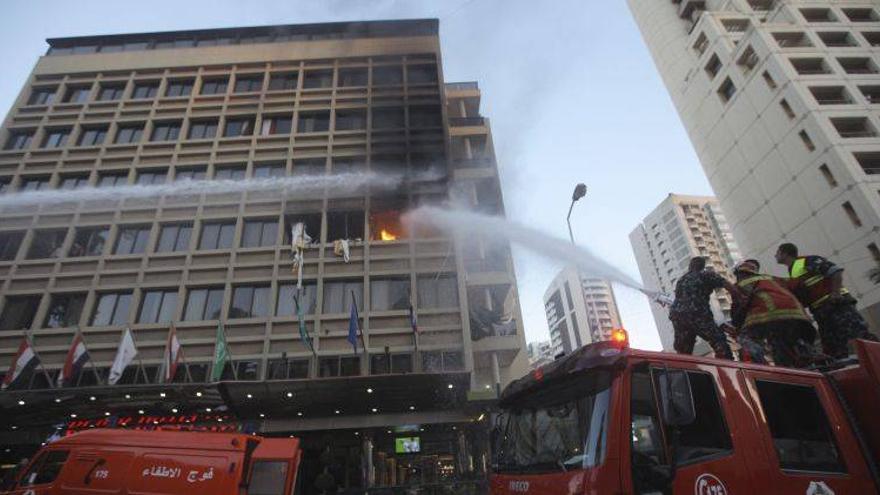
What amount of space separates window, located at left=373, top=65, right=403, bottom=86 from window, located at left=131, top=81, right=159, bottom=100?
13.4 m

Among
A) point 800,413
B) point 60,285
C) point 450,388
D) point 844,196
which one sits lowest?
point 800,413

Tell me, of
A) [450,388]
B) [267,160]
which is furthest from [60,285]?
[450,388]

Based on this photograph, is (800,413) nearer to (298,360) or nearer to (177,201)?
(298,360)

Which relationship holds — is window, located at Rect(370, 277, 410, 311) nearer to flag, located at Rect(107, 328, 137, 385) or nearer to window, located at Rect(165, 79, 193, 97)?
flag, located at Rect(107, 328, 137, 385)

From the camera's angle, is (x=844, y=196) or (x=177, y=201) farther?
(x=844, y=196)

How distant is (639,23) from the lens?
176ft

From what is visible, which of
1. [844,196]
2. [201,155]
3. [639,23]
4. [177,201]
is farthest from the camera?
[639,23]

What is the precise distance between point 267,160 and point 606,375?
24.3 m

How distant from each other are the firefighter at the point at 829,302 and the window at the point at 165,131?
Result: 28947mm

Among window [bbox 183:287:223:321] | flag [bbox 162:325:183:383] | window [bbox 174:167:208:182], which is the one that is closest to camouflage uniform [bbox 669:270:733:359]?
flag [bbox 162:325:183:383]

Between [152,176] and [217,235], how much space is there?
6.01m

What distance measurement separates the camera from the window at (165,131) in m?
26.0

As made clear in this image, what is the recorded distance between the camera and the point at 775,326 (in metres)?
5.28

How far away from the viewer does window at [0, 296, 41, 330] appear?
2041 centimetres
